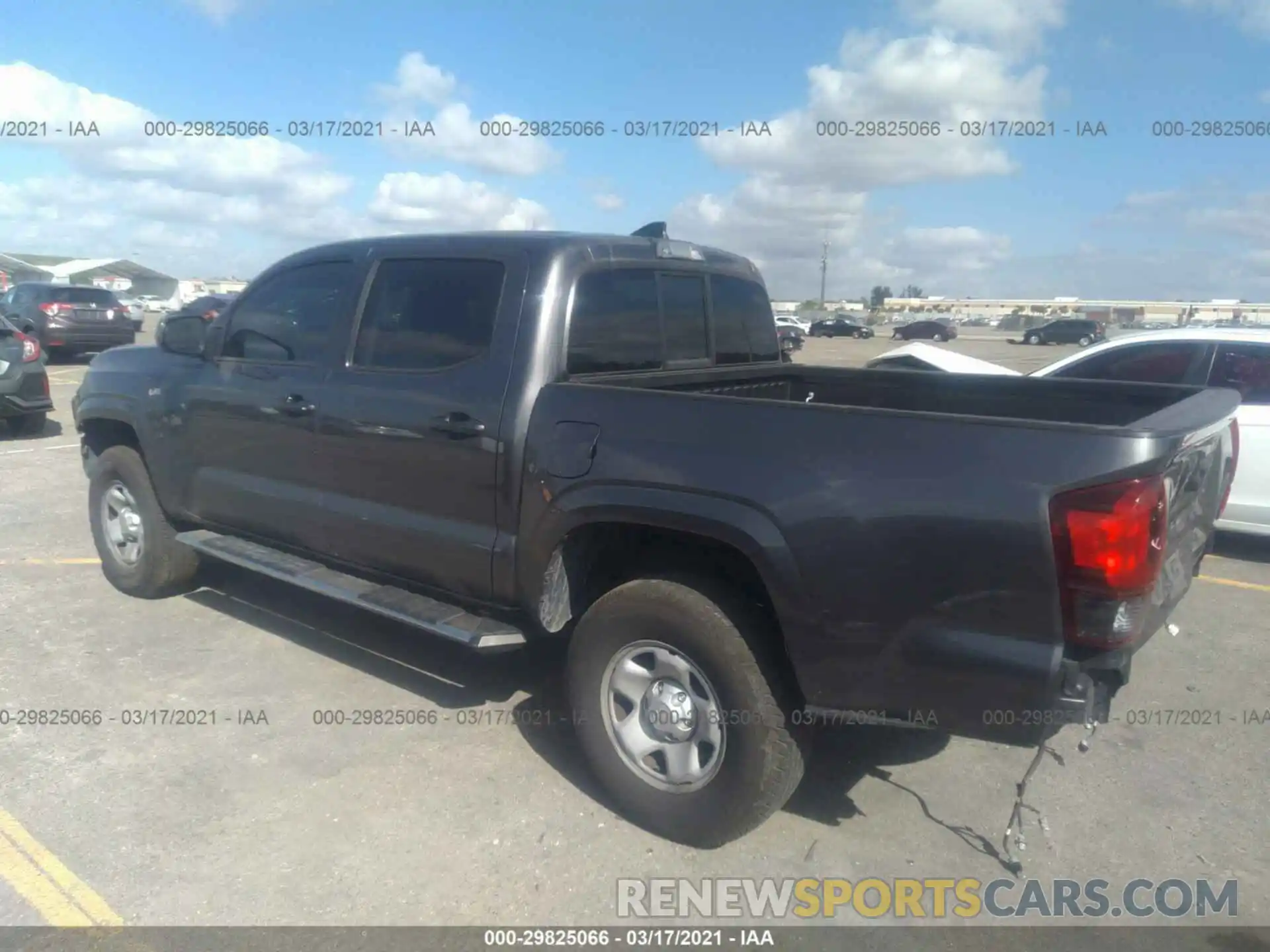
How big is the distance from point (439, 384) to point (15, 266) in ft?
248

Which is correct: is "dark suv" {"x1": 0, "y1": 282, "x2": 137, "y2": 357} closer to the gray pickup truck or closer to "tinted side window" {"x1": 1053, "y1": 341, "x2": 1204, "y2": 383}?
the gray pickup truck

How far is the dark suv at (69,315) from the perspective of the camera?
19297mm

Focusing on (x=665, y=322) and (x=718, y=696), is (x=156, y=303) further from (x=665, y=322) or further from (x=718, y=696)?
(x=718, y=696)

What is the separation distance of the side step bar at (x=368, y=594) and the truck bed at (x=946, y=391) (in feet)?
3.47

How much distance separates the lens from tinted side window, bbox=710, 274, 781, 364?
180 inches

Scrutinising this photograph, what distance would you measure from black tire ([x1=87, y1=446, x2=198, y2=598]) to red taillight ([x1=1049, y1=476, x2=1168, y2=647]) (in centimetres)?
460

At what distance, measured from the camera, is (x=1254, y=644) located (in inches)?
200

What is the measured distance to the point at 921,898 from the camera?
9.87 feet

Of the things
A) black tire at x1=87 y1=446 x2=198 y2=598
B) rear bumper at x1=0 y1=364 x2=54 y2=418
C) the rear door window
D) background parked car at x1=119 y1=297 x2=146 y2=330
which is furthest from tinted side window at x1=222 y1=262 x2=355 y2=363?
background parked car at x1=119 y1=297 x2=146 y2=330

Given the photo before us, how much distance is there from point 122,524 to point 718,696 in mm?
4144

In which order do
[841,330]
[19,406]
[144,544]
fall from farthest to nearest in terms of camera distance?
1. [841,330]
2. [19,406]
3. [144,544]

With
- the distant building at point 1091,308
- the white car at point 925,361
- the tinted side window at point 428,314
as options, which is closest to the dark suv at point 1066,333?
the distant building at point 1091,308

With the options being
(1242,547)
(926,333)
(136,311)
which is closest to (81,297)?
(136,311)

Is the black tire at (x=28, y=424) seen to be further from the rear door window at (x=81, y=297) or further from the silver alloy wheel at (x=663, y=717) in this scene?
the silver alloy wheel at (x=663, y=717)
